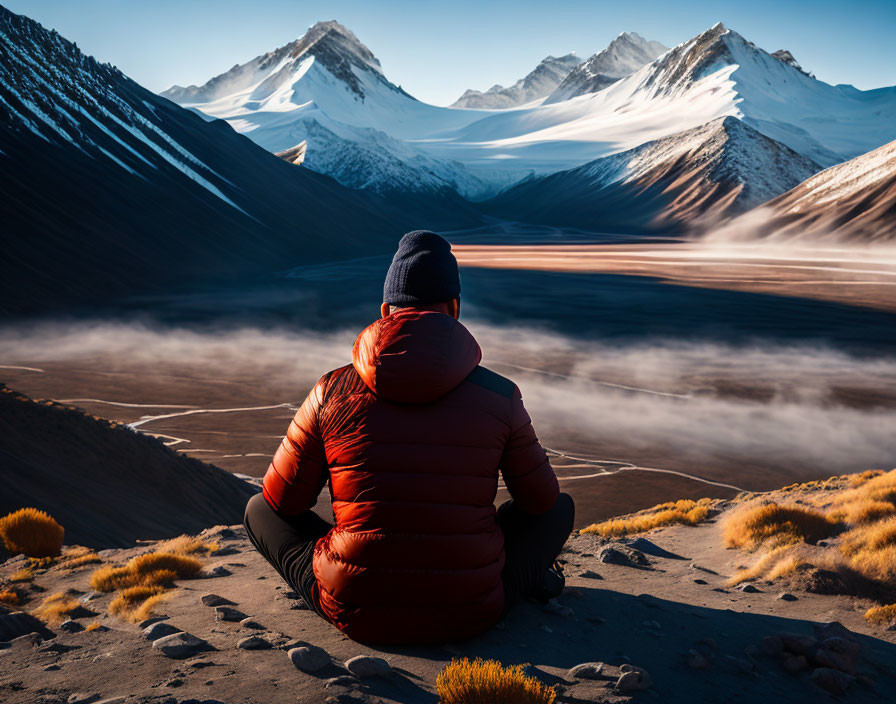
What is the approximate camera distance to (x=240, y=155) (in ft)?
339

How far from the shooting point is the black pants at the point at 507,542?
382 cm

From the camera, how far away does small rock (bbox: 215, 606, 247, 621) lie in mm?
4234

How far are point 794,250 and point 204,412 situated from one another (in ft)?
317

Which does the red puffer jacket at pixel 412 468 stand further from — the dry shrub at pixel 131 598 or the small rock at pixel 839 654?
the dry shrub at pixel 131 598

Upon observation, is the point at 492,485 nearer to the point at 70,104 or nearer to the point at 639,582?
the point at 639,582

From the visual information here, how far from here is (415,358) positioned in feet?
9.93

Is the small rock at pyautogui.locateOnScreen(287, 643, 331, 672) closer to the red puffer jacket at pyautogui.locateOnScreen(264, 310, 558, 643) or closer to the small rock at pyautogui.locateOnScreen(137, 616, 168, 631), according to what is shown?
the red puffer jacket at pyautogui.locateOnScreen(264, 310, 558, 643)

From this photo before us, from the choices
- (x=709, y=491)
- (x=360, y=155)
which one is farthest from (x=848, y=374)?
(x=360, y=155)

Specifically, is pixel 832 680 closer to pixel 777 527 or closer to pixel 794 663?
pixel 794 663

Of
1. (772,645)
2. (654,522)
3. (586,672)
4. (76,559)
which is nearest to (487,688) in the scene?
(586,672)

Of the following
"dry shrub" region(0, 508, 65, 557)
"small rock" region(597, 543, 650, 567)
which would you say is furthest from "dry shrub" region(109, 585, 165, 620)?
"small rock" region(597, 543, 650, 567)

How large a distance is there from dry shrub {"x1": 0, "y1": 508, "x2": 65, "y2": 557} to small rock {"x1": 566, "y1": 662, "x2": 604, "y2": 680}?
594 cm

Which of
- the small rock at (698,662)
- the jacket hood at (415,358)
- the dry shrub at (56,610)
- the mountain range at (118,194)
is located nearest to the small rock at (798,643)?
the small rock at (698,662)

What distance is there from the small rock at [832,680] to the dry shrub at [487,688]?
156cm
